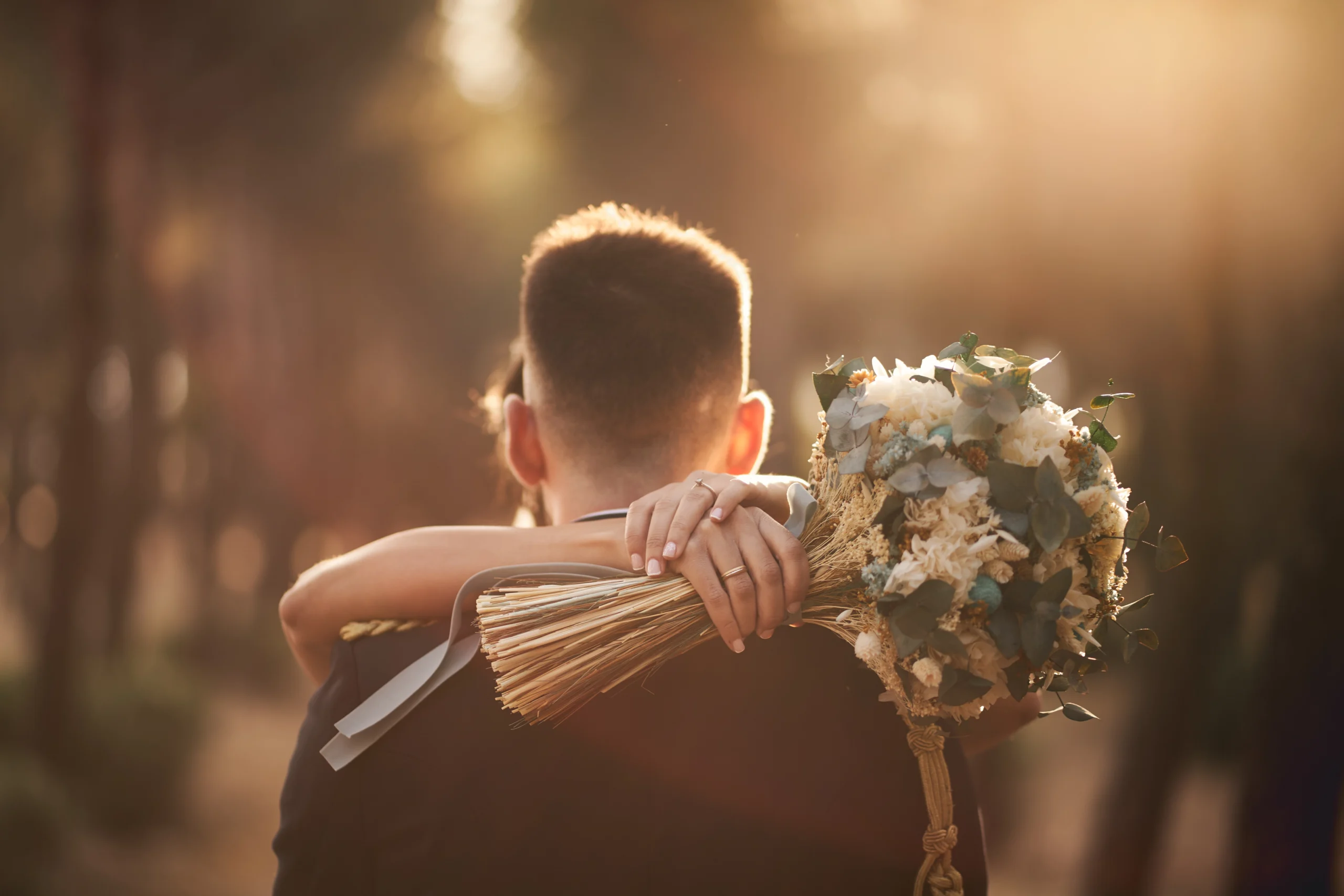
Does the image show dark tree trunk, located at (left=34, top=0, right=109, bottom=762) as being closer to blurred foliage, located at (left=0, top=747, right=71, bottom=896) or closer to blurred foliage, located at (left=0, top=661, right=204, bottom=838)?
blurred foliage, located at (left=0, top=661, right=204, bottom=838)

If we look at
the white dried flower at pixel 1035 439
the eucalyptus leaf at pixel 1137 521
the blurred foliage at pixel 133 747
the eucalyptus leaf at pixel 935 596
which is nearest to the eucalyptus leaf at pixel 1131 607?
the eucalyptus leaf at pixel 1137 521

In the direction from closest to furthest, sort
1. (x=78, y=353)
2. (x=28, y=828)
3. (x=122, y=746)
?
(x=28, y=828) < (x=78, y=353) < (x=122, y=746)

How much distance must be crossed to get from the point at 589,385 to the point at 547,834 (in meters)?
1.02

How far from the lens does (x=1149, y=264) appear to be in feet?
22.1

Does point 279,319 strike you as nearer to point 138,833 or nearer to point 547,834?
point 138,833

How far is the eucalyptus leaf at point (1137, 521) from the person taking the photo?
1663 mm

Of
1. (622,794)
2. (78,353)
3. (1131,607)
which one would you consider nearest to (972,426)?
(1131,607)

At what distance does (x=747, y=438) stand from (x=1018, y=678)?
97cm

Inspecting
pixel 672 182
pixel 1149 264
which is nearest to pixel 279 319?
pixel 672 182

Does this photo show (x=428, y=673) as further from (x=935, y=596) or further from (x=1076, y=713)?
(x=1076, y=713)

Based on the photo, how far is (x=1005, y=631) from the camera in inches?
59.4

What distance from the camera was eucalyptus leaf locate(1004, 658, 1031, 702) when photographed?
157 centimetres

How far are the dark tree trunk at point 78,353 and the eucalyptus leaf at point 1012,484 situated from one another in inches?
399

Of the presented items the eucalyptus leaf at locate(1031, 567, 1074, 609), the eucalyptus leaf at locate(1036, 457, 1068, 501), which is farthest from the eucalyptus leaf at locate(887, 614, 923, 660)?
the eucalyptus leaf at locate(1036, 457, 1068, 501)
